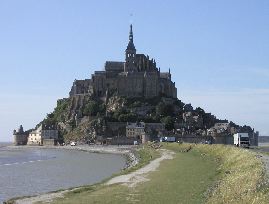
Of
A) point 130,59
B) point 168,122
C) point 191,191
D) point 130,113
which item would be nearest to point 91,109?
point 130,113

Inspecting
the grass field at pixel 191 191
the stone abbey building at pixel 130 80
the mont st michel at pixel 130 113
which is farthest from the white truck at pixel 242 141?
the stone abbey building at pixel 130 80

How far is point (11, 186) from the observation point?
41.6 meters

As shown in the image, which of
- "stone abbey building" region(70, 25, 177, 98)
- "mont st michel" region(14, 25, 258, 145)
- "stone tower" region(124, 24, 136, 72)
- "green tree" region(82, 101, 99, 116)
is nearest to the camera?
"mont st michel" region(14, 25, 258, 145)

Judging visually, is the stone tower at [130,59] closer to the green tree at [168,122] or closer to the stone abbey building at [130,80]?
the stone abbey building at [130,80]

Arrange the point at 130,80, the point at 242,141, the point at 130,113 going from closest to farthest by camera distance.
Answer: the point at 242,141
the point at 130,113
the point at 130,80

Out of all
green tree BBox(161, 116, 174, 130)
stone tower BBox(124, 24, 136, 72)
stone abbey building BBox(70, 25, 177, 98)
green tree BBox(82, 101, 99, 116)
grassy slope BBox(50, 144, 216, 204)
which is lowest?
grassy slope BBox(50, 144, 216, 204)

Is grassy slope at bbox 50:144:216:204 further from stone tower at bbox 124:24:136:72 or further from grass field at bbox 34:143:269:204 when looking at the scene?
stone tower at bbox 124:24:136:72

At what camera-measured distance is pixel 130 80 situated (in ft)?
607

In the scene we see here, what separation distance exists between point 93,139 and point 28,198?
143819 millimetres

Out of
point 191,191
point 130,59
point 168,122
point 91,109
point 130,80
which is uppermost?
point 130,59

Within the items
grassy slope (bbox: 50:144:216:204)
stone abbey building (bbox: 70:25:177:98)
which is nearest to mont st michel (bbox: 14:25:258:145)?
stone abbey building (bbox: 70:25:177:98)

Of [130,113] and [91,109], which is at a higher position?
[91,109]

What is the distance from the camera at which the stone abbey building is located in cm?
18462

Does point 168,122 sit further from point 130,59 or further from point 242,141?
point 242,141
